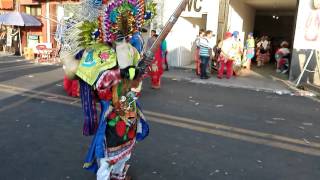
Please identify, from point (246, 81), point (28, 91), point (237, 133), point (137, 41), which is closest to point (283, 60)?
point (246, 81)

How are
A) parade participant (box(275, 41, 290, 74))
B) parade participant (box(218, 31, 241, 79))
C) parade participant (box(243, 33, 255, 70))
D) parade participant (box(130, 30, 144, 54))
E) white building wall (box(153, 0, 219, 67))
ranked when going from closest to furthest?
parade participant (box(130, 30, 144, 54)) → parade participant (box(218, 31, 241, 79)) → white building wall (box(153, 0, 219, 67)) → parade participant (box(243, 33, 255, 70)) → parade participant (box(275, 41, 290, 74))

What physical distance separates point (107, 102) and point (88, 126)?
37 centimetres

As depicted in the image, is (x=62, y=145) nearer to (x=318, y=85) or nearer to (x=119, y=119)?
(x=119, y=119)

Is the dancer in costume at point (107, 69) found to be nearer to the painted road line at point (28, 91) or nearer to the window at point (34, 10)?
the painted road line at point (28, 91)

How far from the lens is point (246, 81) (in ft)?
39.0

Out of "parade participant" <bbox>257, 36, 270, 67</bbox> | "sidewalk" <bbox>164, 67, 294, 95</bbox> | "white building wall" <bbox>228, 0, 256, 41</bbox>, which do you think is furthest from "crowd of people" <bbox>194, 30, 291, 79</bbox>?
"parade participant" <bbox>257, 36, 270, 67</bbox>

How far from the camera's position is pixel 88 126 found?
354 cm

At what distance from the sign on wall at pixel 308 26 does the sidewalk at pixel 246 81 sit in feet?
4.79

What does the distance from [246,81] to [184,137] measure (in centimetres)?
683

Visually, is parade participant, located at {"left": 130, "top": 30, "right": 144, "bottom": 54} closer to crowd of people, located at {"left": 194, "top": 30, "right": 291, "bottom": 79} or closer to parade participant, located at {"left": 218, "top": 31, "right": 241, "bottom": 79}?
crowd of people, located at {"left": 194, "top": 30, "right": 291, "bottom": 79}

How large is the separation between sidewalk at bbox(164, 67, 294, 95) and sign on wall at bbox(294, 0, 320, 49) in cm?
146

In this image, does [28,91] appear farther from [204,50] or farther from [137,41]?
[137,41]

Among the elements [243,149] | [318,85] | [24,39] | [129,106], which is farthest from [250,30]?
[129,106]

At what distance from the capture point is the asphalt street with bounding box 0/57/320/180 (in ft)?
14.3
